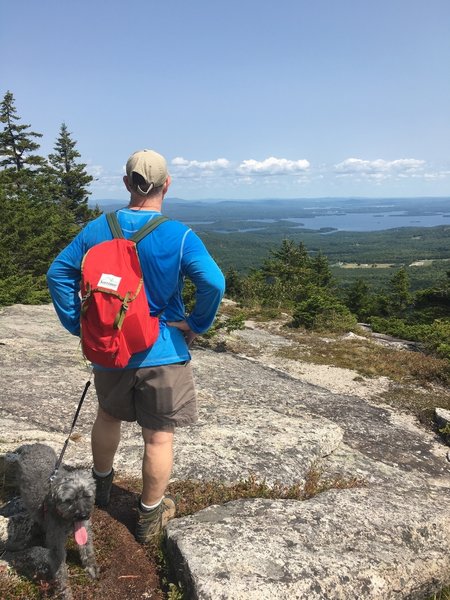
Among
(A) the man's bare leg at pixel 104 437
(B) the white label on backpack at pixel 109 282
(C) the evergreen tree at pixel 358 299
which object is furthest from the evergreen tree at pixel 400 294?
(B) the white label on backpack at pixel 109 282

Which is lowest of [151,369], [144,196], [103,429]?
[103,429]

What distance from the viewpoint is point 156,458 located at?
3.04m

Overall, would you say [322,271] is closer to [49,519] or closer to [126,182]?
[126,182]

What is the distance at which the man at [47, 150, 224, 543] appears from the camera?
Answer: 273 centimetres

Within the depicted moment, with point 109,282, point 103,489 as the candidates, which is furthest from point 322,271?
point 109,282

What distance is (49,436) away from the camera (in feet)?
15.4

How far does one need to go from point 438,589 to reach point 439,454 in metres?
3.65

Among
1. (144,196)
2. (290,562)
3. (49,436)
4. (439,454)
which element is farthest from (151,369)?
(439,454)

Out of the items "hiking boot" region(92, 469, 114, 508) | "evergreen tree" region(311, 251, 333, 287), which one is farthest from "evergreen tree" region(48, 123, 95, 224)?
"hiking boot" region(92, 469, 114, 508)

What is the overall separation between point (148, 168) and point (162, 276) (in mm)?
696

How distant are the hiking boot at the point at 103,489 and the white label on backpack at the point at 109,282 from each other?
1.88 meters

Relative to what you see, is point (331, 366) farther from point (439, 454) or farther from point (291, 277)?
point (291, 277)

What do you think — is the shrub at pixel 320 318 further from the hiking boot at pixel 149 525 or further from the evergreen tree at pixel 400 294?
the evergreen tree at pixel 400 294

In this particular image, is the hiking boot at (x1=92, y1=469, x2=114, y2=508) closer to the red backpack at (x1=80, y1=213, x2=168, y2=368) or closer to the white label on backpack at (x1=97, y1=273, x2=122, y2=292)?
the red backpack at (x1=80, y1=213, x2=168, y2=368)
